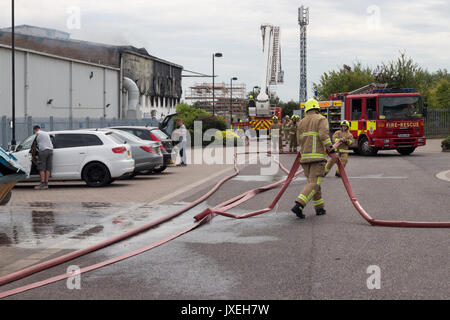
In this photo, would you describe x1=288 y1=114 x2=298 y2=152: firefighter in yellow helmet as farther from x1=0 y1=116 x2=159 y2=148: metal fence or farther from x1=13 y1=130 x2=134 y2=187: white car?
x1=13 y1=130 x2=134 y2=187: white car

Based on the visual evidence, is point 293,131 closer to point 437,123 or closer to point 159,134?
point 159,134

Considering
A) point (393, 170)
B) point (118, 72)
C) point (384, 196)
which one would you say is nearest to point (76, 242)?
point (384, 196)

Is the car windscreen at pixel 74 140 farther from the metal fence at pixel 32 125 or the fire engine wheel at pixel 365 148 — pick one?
the fire engine wheel at pixel 365 148

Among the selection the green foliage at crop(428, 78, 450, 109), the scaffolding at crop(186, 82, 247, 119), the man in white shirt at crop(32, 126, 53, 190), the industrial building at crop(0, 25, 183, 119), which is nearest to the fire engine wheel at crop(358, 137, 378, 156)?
the industrial building at crop(0, 25, 183, 119)

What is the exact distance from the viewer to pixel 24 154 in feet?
56.3

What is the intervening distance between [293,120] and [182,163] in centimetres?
623

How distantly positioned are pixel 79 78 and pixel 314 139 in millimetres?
43569

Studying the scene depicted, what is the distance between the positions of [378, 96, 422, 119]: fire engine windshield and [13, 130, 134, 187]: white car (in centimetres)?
1357

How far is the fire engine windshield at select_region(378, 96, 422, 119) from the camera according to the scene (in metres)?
27.4

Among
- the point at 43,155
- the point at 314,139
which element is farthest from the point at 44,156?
the point at 314,139

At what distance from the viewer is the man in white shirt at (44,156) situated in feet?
54.2

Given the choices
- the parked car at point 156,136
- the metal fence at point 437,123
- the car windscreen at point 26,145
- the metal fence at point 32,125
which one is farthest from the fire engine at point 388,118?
the metal fence at point 437,123

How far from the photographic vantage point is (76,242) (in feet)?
28.5
